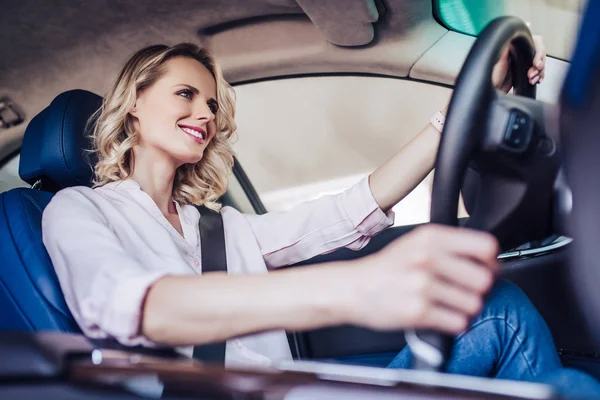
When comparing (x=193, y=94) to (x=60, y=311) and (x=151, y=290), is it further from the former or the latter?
(x=151, y=290)

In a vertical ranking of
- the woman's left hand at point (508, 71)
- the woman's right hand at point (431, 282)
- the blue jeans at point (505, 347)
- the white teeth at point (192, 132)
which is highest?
the woman's left hand at point (508, 71)

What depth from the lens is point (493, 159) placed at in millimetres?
713

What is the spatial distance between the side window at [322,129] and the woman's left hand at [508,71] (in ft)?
2.56

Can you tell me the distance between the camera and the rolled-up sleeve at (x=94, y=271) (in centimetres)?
64

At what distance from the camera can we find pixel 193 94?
1.29 m

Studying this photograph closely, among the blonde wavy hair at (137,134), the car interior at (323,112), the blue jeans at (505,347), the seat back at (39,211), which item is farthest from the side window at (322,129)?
the seat back at (39,211)

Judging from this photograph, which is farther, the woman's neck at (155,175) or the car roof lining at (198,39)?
the car roof lining at (198,39)

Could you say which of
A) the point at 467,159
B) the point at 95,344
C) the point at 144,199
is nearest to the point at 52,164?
the point at 144,199

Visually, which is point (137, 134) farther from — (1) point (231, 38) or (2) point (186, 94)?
(1) point (231, 38)

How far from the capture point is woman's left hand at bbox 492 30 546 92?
2.39 ft

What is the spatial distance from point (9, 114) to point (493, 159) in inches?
73.5

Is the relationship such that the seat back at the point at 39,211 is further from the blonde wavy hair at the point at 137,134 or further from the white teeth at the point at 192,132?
the white teeth at the point at 192,132

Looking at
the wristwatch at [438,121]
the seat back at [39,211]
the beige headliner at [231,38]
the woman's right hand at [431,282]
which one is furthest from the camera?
the beige headliner at [231,38]

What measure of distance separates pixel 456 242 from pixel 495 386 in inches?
4.8
